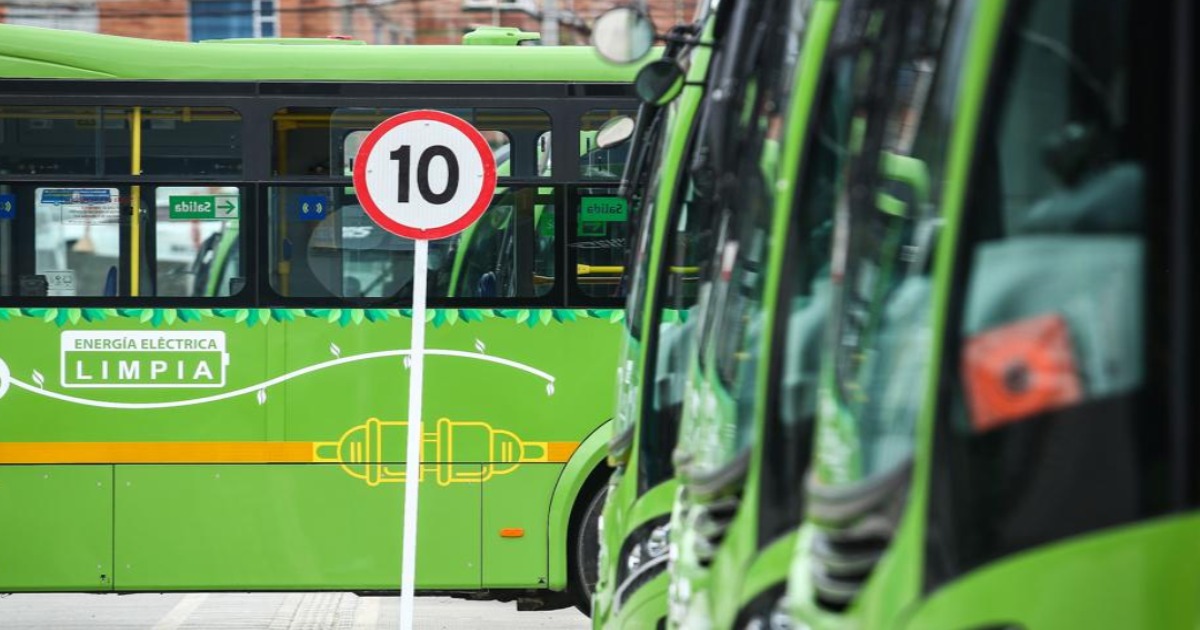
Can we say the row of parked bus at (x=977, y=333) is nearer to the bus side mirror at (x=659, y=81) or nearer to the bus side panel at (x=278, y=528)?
the bus side mirror at (x=659, y=81)

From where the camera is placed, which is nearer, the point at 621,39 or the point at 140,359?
the point at 621,39

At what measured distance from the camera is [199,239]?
9406mm

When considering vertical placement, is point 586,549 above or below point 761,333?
below

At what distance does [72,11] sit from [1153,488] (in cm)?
3528

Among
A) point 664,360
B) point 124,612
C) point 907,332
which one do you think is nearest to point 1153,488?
point 907,332

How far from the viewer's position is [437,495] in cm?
938

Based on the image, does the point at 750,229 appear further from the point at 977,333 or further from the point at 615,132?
the point at 615,132

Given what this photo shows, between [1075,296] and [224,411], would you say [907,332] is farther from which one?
[224,411]

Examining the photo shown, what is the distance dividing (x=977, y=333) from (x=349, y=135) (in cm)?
691

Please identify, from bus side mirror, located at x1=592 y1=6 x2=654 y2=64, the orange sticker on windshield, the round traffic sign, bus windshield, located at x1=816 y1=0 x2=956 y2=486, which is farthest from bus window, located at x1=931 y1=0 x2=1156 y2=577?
the round traffic sign

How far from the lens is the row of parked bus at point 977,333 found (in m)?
2.66

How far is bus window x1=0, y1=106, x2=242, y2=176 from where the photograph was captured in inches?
366

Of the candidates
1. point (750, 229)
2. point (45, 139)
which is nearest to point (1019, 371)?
point (750, 229)

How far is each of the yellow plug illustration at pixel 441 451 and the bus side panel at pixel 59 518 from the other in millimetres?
1045
